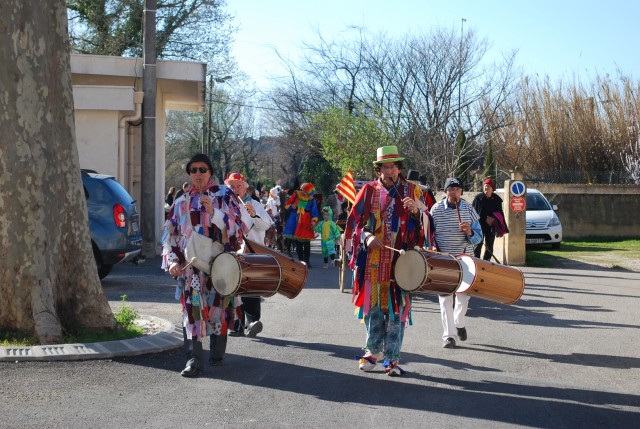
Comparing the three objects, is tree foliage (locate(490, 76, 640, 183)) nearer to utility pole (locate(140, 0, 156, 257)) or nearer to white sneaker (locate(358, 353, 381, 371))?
utility pole (locate(140, 0, 156, 257))

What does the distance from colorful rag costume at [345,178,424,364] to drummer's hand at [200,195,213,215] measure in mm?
1197

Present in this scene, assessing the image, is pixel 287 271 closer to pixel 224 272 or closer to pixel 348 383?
pixel 224 272

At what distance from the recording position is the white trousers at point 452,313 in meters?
10.3

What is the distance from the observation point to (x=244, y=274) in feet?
26.6

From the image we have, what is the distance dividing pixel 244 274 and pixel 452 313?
3050 millimetres

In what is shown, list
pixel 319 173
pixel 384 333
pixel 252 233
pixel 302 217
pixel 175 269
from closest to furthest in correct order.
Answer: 1. pixel 175 269
2. pixel 384 333
3. pixel 252 233
4. pixel 302 217
5. pixel 319 173

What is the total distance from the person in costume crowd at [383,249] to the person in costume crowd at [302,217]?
10.8 metres

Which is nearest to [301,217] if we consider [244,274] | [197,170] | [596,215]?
[197,170]

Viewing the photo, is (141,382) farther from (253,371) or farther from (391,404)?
(391,404)

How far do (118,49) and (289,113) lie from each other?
11376 millimetres

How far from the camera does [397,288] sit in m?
8.50

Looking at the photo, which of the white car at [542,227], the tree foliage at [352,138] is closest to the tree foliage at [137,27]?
the tree foliage at [352,138]

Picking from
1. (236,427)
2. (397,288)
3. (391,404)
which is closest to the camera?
(236,427)

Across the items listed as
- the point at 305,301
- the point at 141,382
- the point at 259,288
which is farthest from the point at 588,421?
the point at 305,301
